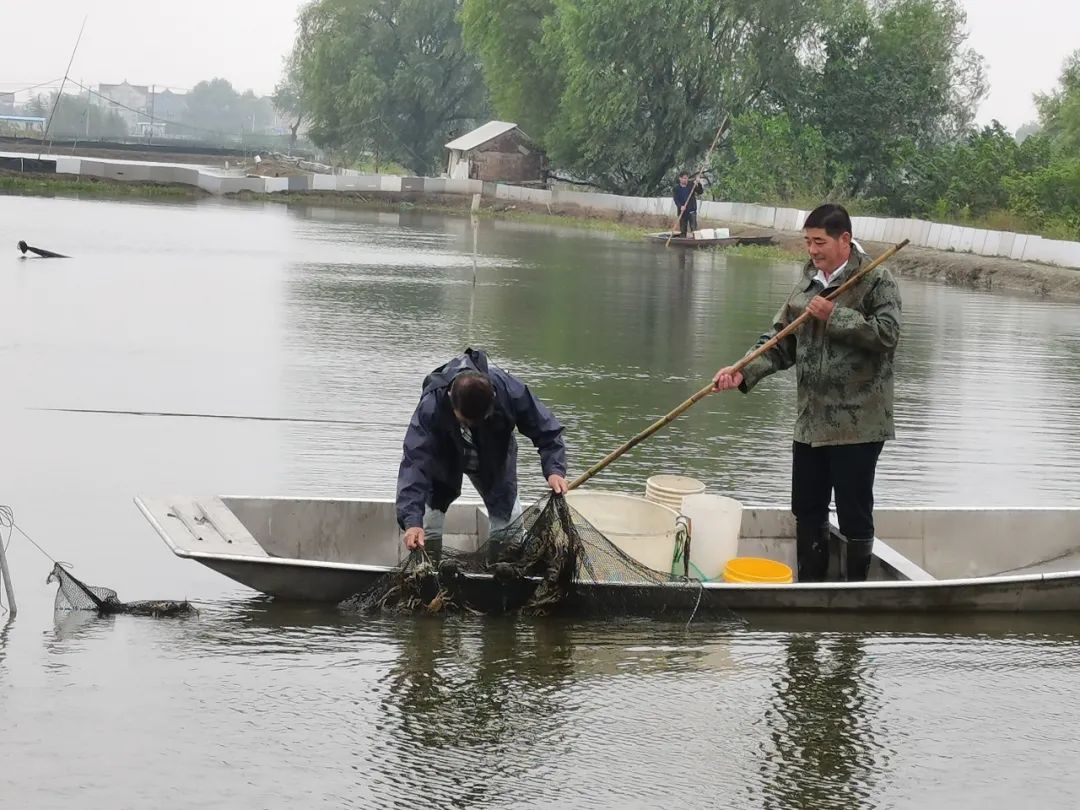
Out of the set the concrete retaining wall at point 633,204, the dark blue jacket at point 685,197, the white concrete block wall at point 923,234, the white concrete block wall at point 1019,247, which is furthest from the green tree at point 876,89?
the white concrete block wall at point 1019,247

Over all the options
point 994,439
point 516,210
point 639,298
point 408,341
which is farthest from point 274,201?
point 994,439

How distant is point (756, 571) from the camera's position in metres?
7.84

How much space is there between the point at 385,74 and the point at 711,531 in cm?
7040

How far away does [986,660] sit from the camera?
723 centimetres

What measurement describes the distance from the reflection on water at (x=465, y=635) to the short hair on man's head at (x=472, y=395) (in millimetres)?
1148

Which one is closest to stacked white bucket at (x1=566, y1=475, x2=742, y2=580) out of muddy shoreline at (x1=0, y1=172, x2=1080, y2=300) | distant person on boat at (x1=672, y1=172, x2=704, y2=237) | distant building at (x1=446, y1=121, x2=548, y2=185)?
muddy shoreline at (x1=0, y1=172, x2=1080, y2=300)

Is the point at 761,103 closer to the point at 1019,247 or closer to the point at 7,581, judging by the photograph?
the point at 1019,247

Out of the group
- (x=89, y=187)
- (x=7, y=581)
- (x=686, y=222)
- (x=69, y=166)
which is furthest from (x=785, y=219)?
(x=7, y=581)

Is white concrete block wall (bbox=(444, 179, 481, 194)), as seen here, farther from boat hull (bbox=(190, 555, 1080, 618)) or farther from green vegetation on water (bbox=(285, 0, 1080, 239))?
boat hull (bbox=(190, 555, 1080, 618))

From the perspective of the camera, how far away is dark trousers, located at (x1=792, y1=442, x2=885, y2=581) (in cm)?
743

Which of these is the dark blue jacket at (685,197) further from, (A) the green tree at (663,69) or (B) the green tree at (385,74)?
(B) the green tree at (385,74)

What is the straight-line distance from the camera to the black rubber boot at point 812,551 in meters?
7.77

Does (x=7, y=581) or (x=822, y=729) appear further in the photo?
(x=7, y=581)

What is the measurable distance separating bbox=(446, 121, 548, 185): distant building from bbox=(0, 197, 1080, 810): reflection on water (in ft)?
138
